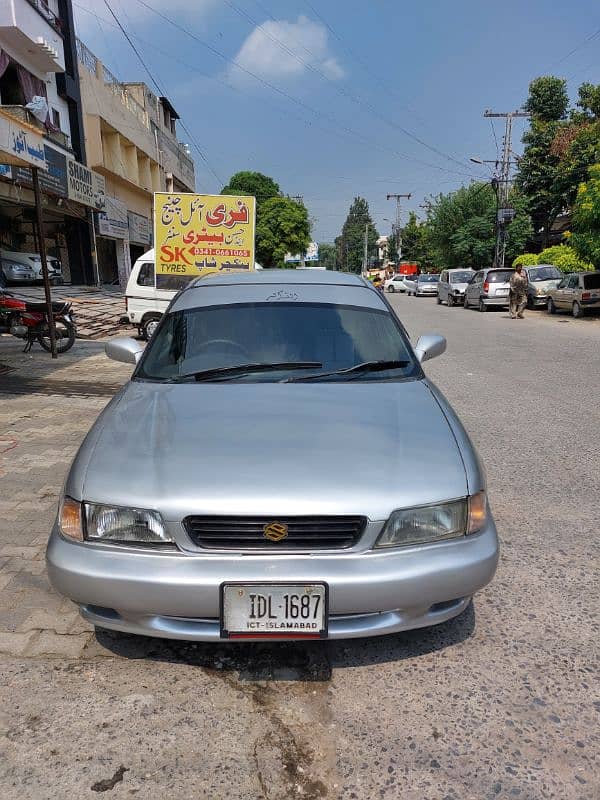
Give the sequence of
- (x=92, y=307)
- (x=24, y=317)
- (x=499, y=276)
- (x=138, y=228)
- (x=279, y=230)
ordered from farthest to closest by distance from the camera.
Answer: (x=279, y=230) < (x=138, y=228) < (x=499, y=276) < (x=92, y=307) < (x=24, y=317)

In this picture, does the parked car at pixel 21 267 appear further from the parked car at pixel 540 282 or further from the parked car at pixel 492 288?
the parked car at pixel 540 282

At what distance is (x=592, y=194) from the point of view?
18.3m

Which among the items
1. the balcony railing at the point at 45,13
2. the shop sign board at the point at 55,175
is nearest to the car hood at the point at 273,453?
the shop sign board at the point at 55,175

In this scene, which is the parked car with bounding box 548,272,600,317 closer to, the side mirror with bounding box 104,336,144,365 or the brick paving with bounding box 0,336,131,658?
the brick paving with bounding box 0,336,131,658

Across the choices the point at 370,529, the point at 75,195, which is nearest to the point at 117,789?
the point at 370,529

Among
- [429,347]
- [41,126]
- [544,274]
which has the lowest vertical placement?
[429,347]

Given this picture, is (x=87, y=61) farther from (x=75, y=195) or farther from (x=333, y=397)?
(x=333, y=397)

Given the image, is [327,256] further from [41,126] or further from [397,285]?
[41,126]

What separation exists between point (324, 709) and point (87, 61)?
30.1 m

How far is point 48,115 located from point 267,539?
2273cm

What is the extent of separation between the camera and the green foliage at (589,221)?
18.3 metres

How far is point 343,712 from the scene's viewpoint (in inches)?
87.0

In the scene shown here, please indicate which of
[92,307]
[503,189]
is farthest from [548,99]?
[92,307]

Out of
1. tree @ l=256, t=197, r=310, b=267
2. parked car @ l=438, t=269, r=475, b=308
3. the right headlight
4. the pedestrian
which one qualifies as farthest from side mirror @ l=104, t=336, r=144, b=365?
tree @ l=256, t=197, r=310, b=267
